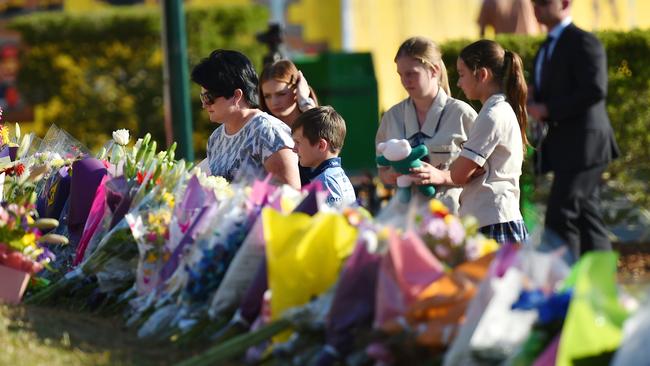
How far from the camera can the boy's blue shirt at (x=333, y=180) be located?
21.2ft

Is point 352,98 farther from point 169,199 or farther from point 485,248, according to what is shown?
point 485,248

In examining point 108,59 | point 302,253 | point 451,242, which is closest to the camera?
point 451,242

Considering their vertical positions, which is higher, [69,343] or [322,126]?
[322,126]

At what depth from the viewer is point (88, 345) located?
498 centimetres

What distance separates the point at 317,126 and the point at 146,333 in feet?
5.43

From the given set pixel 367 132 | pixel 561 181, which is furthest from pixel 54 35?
pixel 561 181

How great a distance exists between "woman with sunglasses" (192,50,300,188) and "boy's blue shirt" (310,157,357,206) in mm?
151

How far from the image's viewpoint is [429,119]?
Answer: 675cm

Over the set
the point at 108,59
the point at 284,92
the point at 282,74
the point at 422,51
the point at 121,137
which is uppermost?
the point at 422,51

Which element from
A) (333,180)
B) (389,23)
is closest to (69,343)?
(333,180)

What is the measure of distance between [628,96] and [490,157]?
3.36 m

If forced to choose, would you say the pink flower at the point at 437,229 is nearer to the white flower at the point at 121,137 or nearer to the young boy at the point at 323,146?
the young boy at the point at 323,146

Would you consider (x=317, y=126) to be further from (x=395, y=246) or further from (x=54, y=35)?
(x=54, y=35)

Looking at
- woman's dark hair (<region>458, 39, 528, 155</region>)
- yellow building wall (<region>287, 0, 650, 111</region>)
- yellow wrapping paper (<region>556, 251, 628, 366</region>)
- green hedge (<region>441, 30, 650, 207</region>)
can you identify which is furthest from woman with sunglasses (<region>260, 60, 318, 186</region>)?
yellow building wall (<region>287, 0, 650, 111</region>)
